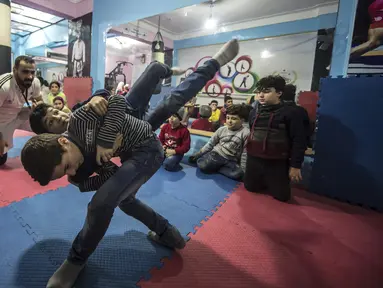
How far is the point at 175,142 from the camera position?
10.4 feet

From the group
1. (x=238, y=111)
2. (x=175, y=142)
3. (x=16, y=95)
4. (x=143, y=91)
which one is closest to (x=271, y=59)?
(x=238, y=111)

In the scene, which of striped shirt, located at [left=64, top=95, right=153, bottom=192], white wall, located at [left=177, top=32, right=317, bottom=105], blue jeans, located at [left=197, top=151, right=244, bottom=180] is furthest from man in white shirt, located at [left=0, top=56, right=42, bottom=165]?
white wall, located at [left=177, top=32, right=317, bottom=105]

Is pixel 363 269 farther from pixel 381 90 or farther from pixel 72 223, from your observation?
pixel 72 223

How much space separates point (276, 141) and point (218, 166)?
0.90 m

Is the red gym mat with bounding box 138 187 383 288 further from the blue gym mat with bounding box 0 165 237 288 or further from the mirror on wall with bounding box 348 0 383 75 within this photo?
the mirror on wall with bounding box 348 0 383 75

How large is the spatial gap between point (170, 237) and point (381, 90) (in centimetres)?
224

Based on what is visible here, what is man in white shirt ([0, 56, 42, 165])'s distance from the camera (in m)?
2.33

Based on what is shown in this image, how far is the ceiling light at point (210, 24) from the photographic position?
4203 mm

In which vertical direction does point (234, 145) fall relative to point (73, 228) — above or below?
above

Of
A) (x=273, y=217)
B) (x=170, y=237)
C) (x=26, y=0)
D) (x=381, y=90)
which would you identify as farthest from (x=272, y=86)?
(x=26, y=0)

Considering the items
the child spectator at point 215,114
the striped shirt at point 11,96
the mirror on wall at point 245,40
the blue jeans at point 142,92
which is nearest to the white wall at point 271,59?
the mirror on wall at point 245,40

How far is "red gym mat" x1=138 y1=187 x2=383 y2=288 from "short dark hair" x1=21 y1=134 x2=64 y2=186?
2.41 feet

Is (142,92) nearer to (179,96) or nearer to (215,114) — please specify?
(179,96)

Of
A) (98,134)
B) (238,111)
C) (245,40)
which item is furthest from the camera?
(245,40)
